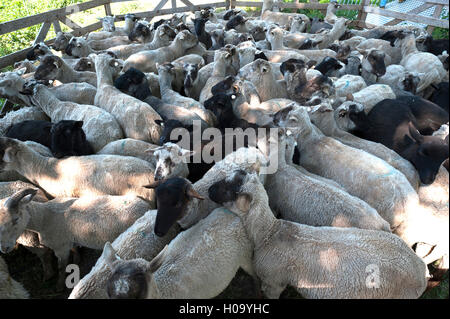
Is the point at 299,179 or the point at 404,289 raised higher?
the point at 299,179

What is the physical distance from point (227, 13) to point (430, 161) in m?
9.86

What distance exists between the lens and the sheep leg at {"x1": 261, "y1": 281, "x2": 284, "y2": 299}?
325cm

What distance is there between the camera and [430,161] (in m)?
4.04

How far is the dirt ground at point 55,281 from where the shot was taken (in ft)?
12.2

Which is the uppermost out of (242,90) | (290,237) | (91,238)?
(242,90)

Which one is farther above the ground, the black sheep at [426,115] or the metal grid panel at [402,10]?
the metal grid panel at [402,10]

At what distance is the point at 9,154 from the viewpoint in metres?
4.26

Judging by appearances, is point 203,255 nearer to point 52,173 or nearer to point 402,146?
point 52,173

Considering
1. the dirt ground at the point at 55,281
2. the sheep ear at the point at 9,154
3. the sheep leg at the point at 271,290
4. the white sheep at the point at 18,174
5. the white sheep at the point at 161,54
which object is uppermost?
the white sheep at the point at 161,54

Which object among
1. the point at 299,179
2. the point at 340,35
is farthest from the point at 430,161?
the point at 340,35

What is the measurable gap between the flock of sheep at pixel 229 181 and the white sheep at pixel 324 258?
0.5 inches

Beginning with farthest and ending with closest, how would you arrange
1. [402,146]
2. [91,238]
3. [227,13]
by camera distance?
[227,13] < [402,146] < [91,238]

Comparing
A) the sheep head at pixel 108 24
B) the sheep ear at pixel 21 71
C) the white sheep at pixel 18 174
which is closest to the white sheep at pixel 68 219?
the white sheep at pixel 18 174

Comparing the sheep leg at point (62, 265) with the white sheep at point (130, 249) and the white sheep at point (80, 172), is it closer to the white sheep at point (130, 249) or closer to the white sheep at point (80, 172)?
the white sheep at point (80, 172)
